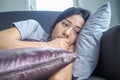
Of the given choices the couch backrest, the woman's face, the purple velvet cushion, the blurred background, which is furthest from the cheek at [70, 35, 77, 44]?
the blurred background

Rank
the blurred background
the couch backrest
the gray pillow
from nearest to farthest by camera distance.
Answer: the gray pillow, the couch backrest, the blurred background

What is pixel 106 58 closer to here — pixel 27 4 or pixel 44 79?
pixel 44 79

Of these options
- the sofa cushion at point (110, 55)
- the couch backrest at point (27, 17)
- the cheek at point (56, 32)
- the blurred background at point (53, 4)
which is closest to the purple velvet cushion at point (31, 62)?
the sofa cushion at point (110, 55)

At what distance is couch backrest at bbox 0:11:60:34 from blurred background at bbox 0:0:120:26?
122cm

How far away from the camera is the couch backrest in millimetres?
1403

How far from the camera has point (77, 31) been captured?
45.0 inches

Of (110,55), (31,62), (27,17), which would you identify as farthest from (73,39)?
(31,62)

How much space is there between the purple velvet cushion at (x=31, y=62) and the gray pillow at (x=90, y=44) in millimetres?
415

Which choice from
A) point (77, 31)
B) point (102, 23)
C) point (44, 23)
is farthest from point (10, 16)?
point (102, 23)

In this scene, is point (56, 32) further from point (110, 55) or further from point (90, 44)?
point (110, 55)

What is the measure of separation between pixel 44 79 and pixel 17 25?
60 cm

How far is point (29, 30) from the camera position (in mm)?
1108

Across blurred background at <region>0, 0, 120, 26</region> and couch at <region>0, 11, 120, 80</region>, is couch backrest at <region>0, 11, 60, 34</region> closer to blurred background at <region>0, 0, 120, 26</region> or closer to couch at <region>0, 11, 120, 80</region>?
couch at <region>0, 11, 120, 80</region>

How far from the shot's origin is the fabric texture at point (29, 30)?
1050 mm
